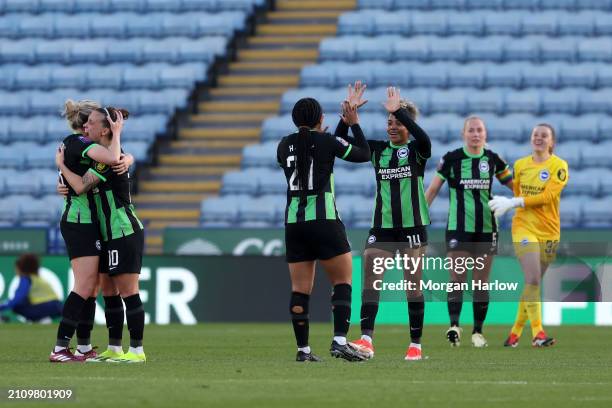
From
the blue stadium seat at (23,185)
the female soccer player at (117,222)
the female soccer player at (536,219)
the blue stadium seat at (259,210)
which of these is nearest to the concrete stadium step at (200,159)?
the blue stadium seat at (259,210)

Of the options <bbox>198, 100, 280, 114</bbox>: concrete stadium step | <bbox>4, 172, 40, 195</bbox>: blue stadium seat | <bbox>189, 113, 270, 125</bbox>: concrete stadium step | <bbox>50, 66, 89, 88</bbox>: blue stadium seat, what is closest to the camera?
<bbox>4, 172, 40, 195</bbox>: blue stadium seat

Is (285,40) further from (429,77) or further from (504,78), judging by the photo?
(504,78)

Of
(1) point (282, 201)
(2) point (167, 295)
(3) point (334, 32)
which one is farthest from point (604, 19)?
(2) point (167, 295)

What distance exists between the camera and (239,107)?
24.1m

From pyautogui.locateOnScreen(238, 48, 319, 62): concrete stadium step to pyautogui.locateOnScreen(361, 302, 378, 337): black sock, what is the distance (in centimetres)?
1489

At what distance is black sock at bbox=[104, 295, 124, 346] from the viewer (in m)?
10.0

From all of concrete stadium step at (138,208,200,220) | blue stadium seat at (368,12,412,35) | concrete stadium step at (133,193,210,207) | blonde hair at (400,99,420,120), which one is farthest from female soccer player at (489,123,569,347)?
blue stadium seat at (368,12,412,35)

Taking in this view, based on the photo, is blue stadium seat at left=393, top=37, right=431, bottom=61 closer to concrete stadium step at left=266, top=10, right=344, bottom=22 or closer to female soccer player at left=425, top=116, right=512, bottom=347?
Answer: concrete stadium step at left=266, top=10, right=344, bottom=22

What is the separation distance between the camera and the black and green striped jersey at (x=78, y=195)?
9766mm

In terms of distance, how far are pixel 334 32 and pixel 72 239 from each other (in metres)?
16.3

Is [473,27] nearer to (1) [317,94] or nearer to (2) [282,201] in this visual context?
(1) [317,94]

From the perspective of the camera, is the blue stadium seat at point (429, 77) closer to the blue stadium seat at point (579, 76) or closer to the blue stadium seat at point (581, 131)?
the blue stadium seat at point (579, 76)

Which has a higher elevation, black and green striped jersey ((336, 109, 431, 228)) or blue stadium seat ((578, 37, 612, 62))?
blue stadium seat ((578, 37, 612, 62))

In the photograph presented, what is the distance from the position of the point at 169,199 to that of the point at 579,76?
23.9 feet
